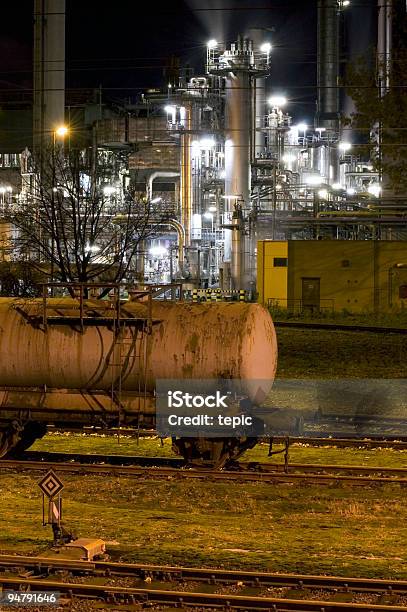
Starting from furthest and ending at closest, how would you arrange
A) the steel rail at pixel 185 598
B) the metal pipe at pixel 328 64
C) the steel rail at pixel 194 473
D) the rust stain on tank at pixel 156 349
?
the metal pipe at pixel 328 64 < the rust stain on tank at pixel 156 349 < the steel rail at pixel 194 473 < the steel rail at pixel 185 598

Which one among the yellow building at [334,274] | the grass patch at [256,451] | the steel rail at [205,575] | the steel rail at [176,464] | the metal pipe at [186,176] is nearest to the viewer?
the steel rail at [205,575]

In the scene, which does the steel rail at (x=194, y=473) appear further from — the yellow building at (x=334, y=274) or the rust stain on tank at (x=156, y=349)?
the yellow building at (x=334, y=274)

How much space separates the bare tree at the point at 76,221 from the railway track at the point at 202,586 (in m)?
19.9

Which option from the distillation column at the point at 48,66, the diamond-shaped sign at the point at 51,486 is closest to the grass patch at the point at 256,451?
the diamond-shaped sign at the point at 51,486

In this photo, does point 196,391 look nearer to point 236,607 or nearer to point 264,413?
point 264,413

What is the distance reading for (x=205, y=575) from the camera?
937 centimetres

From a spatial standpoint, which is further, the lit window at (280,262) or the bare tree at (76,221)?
the lit window at (280,262)

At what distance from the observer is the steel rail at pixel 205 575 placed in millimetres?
9102

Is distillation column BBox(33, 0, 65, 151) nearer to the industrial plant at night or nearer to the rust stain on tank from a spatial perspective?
the industrial plant at night

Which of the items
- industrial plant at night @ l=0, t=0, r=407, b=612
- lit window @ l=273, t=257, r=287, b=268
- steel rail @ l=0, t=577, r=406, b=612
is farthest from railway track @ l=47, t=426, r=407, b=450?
lit window @ l=273, t=257, r=287, b=268

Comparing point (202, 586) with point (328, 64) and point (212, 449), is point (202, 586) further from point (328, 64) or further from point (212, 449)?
point (328, 64)

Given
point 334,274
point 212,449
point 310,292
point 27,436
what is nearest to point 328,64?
point 334,274

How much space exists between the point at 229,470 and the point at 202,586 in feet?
18.6

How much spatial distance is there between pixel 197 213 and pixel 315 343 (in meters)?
23.1
